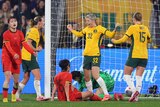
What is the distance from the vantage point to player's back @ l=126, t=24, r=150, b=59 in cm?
1534

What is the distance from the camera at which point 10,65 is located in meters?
15.0

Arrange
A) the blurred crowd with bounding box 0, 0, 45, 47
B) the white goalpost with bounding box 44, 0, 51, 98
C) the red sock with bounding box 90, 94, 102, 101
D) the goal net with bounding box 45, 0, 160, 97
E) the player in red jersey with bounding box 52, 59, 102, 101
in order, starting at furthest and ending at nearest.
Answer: the blurred crowd with bounding box 0, 0, 45, 47, the goal net with bounding box 45, 0, 160, 97, the white goalpost with bounding box 44, 0, 51, 98, the red sock with bounding box 90, 94, 102, 101, the player in red jersey with bounding box 52, 59, 102, 101

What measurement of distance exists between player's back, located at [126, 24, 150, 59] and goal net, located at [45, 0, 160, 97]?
250 centimetres

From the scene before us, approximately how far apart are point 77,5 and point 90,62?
392cm

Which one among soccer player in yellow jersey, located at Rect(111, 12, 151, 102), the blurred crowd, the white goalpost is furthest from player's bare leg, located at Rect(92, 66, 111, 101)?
the blurred crowd

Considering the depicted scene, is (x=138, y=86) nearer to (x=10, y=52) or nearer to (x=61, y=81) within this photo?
(x=61, y=81)

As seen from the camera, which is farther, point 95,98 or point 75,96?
point 95,98

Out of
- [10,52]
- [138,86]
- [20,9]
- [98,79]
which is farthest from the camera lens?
[20,9]

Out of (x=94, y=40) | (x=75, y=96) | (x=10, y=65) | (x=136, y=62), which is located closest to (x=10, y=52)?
(x=10, y=65)

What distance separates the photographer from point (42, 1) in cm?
2283

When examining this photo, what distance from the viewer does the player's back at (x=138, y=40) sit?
50.3 ft

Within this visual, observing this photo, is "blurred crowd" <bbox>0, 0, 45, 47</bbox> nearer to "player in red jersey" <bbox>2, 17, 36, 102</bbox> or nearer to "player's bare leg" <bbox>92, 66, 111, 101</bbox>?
"player's bare leg" <bbox>92, 66, 111, 101</bbox>

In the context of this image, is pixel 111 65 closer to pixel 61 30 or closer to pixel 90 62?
pixel 61 30

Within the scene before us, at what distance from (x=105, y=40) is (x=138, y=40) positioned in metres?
4.88
